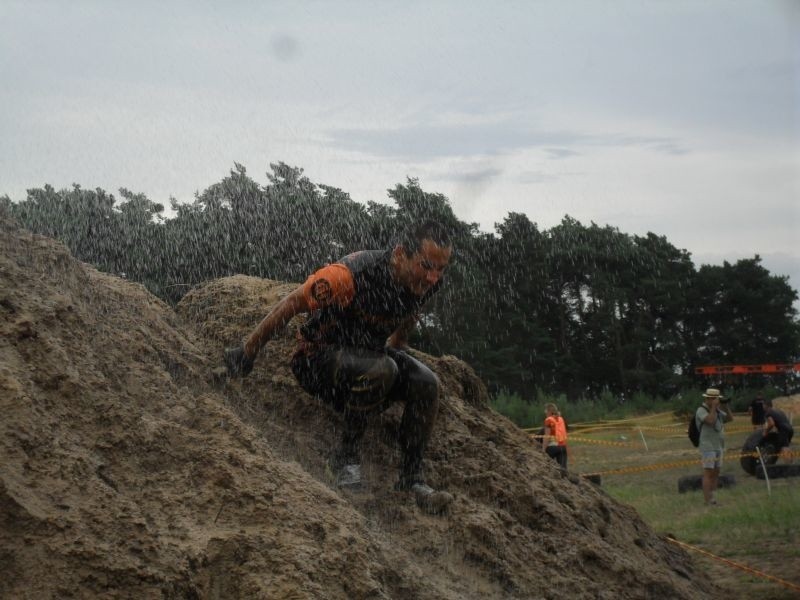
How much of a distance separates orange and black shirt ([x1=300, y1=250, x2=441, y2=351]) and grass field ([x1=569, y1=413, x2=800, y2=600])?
331 centimetres

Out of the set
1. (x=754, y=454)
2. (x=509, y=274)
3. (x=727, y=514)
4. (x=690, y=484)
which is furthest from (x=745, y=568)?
(x=509, y=274)

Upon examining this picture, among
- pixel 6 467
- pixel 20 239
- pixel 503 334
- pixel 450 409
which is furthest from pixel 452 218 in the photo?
pixel 6 467

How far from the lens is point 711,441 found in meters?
12.0

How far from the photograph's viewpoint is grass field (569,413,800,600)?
23.3 ft

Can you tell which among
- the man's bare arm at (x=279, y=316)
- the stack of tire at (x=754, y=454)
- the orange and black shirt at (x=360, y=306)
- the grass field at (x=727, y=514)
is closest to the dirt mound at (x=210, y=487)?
the man's bare arm at (x=279, y=316)

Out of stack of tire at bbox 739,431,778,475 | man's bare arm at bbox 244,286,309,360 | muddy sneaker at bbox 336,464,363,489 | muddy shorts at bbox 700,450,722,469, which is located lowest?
stack of tire at bbox 739,431,778,475

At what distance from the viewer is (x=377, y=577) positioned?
140 inches

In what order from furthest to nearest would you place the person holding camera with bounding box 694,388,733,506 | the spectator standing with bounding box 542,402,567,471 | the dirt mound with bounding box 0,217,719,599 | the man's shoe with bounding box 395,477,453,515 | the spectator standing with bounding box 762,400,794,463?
the spectator standing with bounding box 762,400,794,463
the spectator standing with bounding box 542,402,567,471
the person holding camera with bounding box 694,388,733,506
the man's shoe with bounding box 395,477,453,515
the dirt mound with bounding box 0,217,719,599

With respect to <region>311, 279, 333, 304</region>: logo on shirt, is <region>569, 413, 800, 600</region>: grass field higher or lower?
lower

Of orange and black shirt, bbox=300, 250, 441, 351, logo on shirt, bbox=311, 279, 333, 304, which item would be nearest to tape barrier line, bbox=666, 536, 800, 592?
orange and black shirt, bbox=300, 250, 441, 351

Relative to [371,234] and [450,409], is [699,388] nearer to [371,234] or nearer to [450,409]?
[371,234]

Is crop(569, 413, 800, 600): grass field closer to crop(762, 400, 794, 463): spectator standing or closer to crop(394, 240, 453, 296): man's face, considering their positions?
crop(762, 400, 794, 463): spectator standing

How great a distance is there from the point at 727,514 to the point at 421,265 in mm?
6909

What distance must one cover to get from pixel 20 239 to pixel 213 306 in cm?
160
